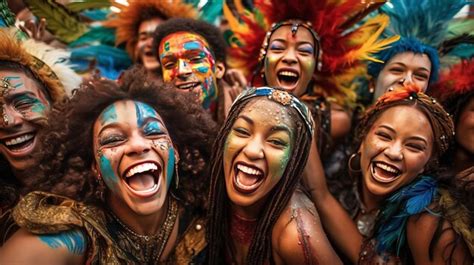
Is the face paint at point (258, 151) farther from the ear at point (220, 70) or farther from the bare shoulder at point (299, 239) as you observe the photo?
the ear at point (220, 70)

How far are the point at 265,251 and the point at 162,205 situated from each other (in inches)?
25.9

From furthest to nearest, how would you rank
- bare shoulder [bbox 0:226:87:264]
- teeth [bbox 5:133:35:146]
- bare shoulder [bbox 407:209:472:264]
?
teeth [bbox 5:133:35:146] < bare shoulder [bbox 407:209:472:264] < bare shoulder [bbox 0:226:87:264]

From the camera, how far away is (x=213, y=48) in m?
3.85

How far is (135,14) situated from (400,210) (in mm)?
3075

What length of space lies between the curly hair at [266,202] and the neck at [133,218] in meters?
0.34

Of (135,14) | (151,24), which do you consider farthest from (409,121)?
(135,14)

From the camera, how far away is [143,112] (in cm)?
255

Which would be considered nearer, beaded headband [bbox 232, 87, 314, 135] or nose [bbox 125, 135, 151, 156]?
nose [bbox 125, 135, 151, 156]

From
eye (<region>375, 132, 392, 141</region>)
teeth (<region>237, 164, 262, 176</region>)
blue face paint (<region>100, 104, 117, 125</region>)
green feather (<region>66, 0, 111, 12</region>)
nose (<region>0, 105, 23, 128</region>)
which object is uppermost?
eye (<region>375, 132, 392, 141</region>)

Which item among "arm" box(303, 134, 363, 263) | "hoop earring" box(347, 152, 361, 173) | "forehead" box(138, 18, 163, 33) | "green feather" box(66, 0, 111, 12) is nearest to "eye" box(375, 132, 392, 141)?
"hoop earring" box(347, 152, 361, 173)

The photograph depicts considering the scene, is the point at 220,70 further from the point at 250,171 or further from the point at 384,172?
the point at 384,172

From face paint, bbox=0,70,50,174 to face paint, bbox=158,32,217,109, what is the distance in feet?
3.30

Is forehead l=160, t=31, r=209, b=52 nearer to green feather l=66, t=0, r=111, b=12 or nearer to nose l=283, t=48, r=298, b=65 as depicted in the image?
nose l=283, t=48, r=298, b=65

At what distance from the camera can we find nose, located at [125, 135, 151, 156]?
2.41 meters
